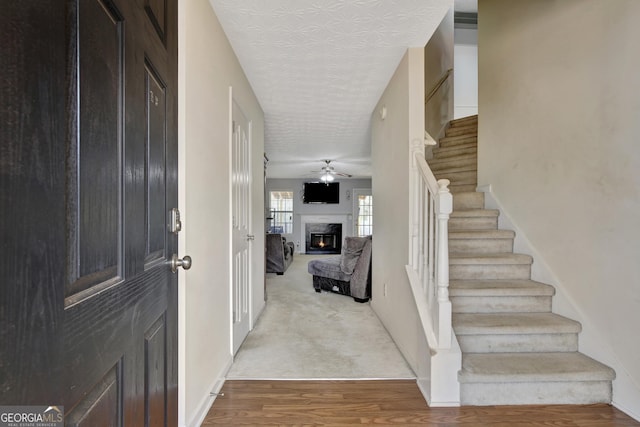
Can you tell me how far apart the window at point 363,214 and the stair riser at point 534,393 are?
24.7 ft

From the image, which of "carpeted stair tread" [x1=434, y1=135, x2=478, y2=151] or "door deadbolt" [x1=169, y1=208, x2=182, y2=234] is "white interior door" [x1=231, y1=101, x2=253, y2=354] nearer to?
"door deadbolt" [x1=169, y1=208, x2=182, y2=234]

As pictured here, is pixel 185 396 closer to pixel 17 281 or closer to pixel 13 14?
pixel 17 281

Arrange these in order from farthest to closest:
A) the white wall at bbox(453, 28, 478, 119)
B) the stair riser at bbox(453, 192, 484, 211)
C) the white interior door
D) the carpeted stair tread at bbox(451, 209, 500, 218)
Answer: the white wall at bbox(453, 28, 478, 119)
the stair riser at bbox(453, 192, 484, 211)
the carpeted stair tread at bbox(451, 209, 500, 218)
the white interior door

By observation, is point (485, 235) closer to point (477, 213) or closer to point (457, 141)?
point (477, 213)

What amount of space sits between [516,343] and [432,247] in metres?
0.85

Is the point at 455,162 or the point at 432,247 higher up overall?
the point at 455,162

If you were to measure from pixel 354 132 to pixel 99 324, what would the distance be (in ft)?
13.7

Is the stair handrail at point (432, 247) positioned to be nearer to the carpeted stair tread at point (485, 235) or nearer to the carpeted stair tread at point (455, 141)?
the carpeted stair tread at point (485, 235)

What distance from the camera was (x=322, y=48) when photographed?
2.22 m

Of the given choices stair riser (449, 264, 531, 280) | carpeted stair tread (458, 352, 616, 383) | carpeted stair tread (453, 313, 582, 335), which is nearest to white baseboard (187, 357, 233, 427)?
carpeted stair tread (458, 352, 616, 383)

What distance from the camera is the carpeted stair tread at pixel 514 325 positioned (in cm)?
194

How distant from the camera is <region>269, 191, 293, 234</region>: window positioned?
9.30 m

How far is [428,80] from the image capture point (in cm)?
507

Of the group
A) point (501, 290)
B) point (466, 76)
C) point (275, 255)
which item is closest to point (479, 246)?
point (501, 290)
